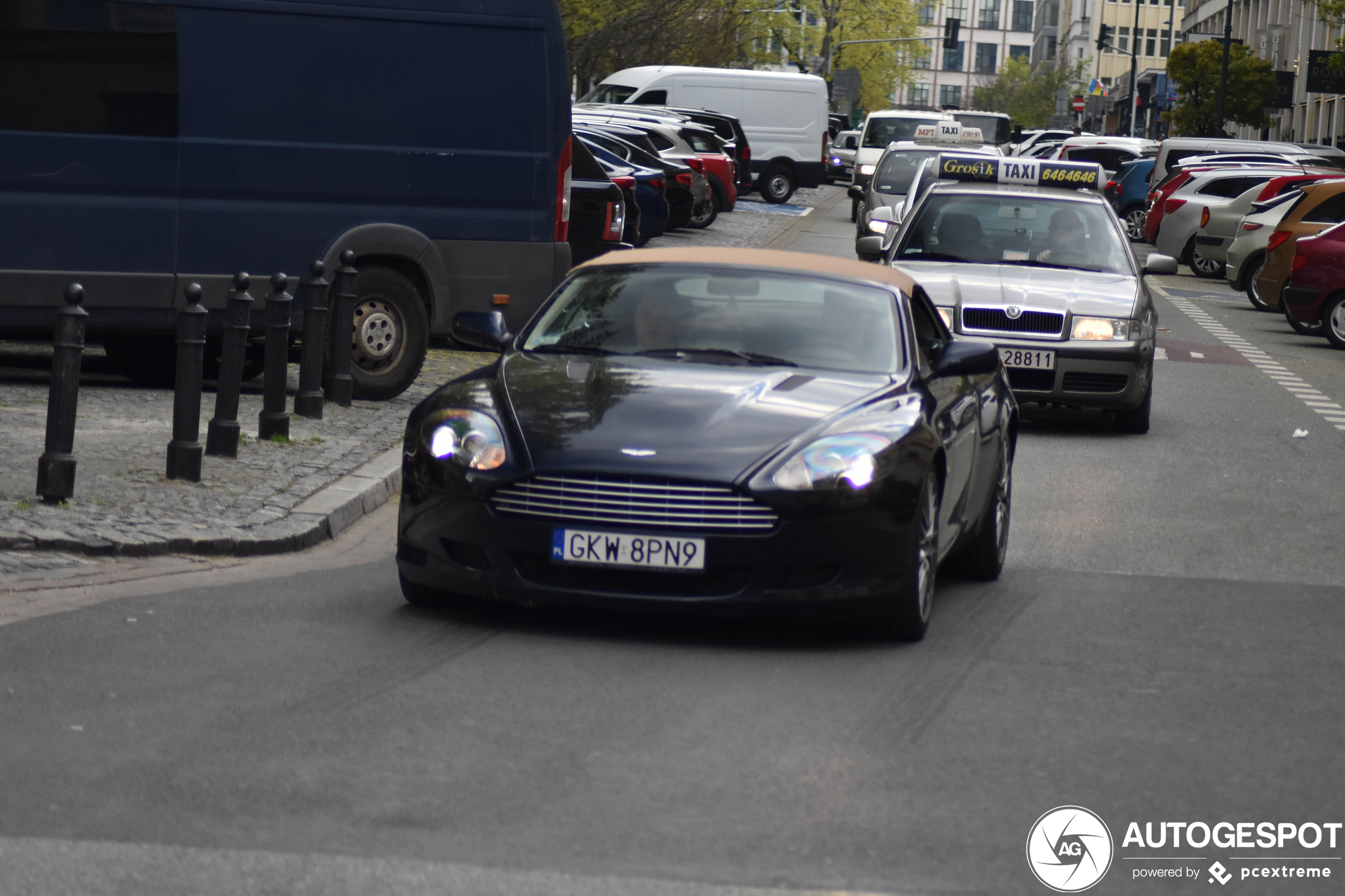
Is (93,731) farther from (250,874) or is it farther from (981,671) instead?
(981,671)

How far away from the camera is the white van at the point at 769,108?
146 feet

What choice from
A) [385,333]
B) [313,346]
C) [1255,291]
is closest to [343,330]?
[313,346]

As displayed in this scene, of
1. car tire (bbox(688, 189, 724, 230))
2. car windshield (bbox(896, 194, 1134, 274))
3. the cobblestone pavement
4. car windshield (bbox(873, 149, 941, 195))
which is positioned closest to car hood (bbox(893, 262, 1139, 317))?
car windshield (bbox(896, 194, 1134, 274))

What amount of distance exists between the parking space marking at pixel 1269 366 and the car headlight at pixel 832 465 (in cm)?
891

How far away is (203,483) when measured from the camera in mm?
9539

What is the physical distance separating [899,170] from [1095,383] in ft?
63.0

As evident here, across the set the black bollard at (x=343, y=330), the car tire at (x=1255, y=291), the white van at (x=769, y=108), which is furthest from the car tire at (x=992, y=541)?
the white van at (x=769, y=108)

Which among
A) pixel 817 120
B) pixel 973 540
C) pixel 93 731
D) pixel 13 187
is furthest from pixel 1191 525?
pixel 817 120

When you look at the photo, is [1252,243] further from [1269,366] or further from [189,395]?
[189,395]

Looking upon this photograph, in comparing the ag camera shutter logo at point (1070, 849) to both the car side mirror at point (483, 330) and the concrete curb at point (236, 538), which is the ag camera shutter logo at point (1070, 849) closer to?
the car side mirror at point (483, 330)

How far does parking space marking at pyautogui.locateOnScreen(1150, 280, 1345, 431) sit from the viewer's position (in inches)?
630

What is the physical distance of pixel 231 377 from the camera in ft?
34.0

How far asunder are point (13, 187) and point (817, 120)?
111ft

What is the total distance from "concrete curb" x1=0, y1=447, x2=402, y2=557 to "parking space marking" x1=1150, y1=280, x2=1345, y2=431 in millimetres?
8298
